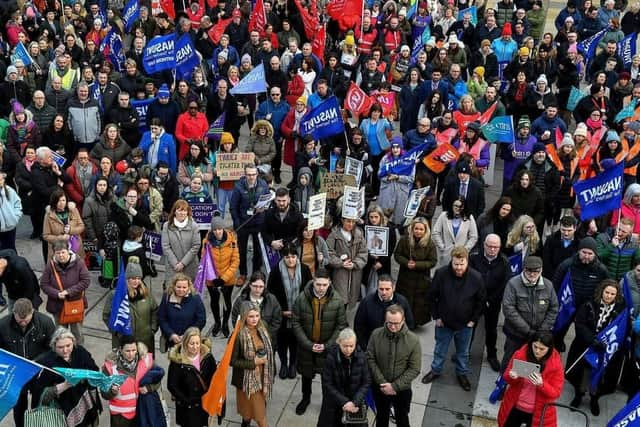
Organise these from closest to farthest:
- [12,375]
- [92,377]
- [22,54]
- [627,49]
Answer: [12,375] → [92,377] → [22,54] → [627,49]

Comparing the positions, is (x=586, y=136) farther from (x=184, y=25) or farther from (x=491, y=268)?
(x=184, y=25)

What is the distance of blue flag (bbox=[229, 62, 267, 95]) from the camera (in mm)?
14250

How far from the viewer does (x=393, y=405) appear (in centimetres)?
857

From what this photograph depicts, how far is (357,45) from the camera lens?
1841 cm

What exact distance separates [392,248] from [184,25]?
7983 mm

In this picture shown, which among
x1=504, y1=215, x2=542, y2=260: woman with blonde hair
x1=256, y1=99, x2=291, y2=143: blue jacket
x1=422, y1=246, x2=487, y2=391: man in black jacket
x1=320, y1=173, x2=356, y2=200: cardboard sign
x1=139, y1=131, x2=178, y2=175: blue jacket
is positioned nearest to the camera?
x1=422, y1=246, x2=487, y2=391: man in black jacket

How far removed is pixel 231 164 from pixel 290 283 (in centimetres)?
325

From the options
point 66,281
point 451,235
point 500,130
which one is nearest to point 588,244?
point 451,235

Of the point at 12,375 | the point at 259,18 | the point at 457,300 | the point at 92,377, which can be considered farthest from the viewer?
the point at 259,18

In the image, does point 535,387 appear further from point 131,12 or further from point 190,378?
point 131,12

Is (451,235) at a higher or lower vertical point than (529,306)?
higher

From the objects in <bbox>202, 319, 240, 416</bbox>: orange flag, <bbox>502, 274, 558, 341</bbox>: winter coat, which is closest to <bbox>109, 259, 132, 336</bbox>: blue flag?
<bbox>202, 319, 240, 416</bbox>: orange flag

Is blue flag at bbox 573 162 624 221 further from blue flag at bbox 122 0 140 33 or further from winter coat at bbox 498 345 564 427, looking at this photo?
blue flag at bbox 122 0 140 33

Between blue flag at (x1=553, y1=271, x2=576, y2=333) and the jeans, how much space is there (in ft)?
3.25
